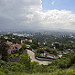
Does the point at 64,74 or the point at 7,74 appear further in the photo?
the point at 7,74

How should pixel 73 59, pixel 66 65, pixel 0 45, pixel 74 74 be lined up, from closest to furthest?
pixel 74 74 < pixel 66 65 < pixel 73 59 < pixel 0 45

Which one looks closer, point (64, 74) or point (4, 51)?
point (64, 74)

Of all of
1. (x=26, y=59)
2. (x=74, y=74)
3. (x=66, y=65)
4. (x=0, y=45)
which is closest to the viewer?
Result: (x=74, y=74)

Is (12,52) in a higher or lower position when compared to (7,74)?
lower

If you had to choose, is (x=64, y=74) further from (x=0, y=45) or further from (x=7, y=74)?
(x=0, y=45)

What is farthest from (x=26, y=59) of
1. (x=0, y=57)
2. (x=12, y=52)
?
(x=12, y=52)

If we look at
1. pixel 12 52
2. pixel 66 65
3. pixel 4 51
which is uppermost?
Answer: pixel 4 51

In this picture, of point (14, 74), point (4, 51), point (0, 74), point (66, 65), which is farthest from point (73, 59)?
point (4, 51)

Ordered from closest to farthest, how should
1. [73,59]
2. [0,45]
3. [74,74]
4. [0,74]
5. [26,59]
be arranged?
[74,74] → [0,74] → [26,59] → [73,59] → [0,45]

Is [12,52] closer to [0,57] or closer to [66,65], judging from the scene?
[0,57]
